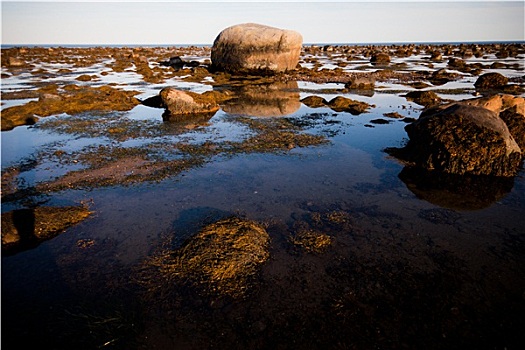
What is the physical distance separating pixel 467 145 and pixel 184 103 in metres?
12.6

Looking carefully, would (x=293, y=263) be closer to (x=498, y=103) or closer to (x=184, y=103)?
(x=498, y=103)

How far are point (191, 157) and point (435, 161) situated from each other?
296 inches

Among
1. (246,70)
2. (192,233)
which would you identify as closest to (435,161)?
(192,233)

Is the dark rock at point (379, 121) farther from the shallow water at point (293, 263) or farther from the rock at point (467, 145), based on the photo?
the shallow water at point (293, 263)

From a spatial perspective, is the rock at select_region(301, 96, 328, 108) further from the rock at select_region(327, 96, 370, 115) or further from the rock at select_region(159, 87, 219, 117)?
the rock at select_region(159, 87, 219, 117)

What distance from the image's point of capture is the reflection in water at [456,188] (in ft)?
23.1

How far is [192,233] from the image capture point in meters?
5.79

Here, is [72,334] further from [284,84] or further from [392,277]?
[284,84]

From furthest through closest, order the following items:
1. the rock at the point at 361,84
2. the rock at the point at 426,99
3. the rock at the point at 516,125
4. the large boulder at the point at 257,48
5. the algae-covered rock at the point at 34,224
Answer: the large boulder at the point at 257,48 < the rock at the point at 361,84 < the rock at the point at 426,99 < the rock at the point at 516,125 < the algae-covered rock at the point at 34,224

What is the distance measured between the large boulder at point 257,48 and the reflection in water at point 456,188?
80.4 ft

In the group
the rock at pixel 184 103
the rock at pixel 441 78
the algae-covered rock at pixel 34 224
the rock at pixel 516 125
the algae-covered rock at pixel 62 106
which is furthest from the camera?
the rock at pixel 441 78

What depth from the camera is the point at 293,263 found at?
504cm

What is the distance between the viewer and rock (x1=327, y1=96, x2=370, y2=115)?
1636 centimetres

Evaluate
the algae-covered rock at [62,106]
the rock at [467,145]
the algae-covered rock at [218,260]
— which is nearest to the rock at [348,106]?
the rock at [467,145]
